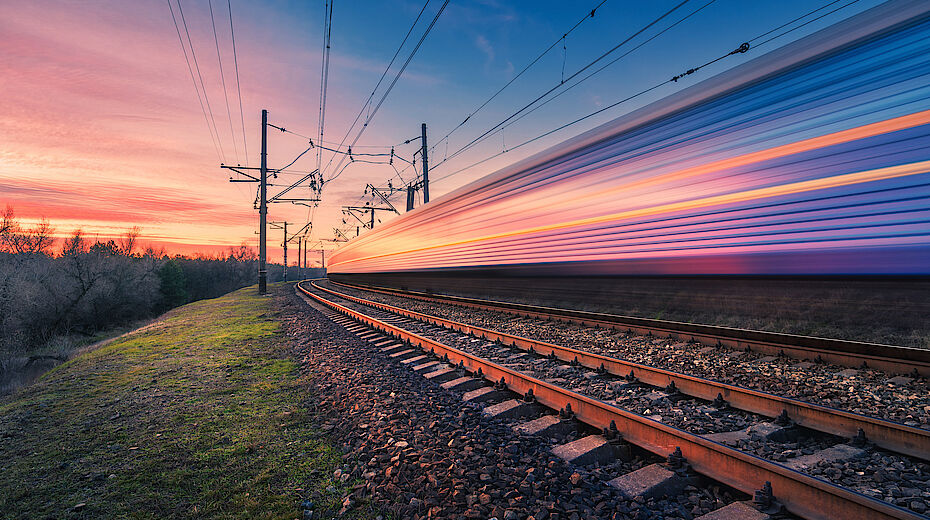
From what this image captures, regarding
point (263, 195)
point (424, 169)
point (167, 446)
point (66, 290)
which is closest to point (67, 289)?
point (66, 290)

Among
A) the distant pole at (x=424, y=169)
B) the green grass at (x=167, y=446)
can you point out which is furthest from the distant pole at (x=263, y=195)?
the green grass at (x=167, y=446)

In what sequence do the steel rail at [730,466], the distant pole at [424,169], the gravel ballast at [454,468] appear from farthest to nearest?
the distant pole at [424,169] < the gravel ballast at [454,468] < the steel rail at [730,466]

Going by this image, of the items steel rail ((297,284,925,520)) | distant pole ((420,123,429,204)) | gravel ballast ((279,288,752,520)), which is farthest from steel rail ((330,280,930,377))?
distant pole ((420,123,429,204))

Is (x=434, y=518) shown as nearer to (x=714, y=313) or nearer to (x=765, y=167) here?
(x=765, y=167)

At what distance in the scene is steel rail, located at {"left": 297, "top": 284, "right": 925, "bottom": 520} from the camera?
2.19m

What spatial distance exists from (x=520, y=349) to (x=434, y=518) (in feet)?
14.4

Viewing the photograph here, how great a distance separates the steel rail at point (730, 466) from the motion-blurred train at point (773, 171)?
428 centimetres

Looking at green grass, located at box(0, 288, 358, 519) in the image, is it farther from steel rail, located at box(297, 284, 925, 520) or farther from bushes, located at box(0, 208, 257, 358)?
bushes, located at box(0, 208, 257, 358)

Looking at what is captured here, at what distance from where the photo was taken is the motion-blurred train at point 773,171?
506 cm

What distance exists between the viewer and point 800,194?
5984 millimetres

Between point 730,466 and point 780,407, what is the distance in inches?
52.9

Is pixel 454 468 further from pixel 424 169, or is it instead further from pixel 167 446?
pixel 424 169

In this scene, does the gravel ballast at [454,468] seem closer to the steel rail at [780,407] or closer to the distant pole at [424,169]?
the steel rail at [780,407]

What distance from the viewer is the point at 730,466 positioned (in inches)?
109
